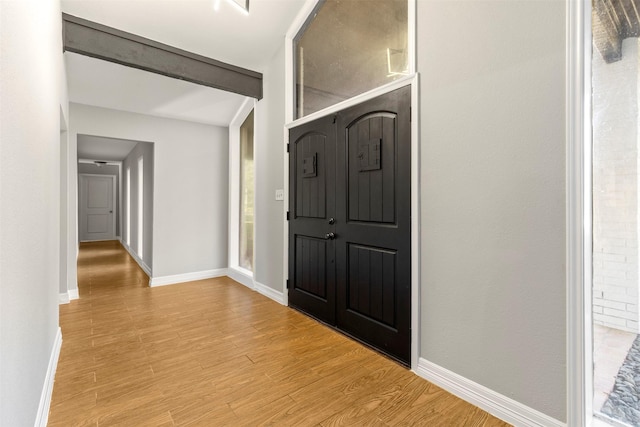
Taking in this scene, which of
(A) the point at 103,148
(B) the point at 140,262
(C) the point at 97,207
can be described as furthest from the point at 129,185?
(C) the point at 97,207

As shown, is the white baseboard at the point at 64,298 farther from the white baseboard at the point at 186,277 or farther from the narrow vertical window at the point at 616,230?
the narrow vertical window at the point at 616,230

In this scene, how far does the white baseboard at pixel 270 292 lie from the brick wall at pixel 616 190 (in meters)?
2.79

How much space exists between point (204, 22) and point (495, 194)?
9.79 feet

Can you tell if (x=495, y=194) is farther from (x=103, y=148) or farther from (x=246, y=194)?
(x=103, y=148)

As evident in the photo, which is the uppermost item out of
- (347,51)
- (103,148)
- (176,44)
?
(176,44)

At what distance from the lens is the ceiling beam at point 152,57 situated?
280 cm

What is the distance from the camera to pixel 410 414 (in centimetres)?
170

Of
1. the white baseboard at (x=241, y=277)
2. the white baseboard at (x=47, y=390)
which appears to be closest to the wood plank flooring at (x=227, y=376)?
the white baseboard at (x=47, y=390)

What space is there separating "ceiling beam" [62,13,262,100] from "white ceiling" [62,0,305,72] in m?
0.06

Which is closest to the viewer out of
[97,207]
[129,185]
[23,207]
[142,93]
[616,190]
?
[23,207]

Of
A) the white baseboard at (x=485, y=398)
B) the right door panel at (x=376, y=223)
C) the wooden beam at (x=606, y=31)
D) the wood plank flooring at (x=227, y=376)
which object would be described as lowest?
the wood plank flooring at (x=227, y=376)

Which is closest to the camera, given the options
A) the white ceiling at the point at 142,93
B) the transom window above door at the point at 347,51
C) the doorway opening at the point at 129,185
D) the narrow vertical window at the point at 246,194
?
the transom window above door at the point at 347,51

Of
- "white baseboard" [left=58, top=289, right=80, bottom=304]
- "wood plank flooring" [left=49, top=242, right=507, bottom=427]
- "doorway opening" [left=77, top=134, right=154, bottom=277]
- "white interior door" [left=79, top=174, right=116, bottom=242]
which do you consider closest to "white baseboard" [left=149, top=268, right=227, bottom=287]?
"doorway opening" [left=77, top=134, right=154, bottom=277]

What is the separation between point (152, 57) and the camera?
125 inches
